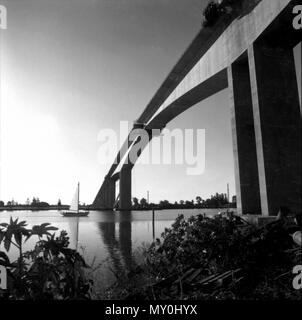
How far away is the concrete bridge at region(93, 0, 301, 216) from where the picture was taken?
9.51 metres

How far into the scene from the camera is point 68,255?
3422 millimetres

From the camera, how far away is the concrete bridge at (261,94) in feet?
31.2

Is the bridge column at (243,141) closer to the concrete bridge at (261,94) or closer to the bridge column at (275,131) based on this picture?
the concrete bridge at (261,94)

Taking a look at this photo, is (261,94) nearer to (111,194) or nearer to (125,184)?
(125,184)

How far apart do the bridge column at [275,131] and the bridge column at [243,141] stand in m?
1.59

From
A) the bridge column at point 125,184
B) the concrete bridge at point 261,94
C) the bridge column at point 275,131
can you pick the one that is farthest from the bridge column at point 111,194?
the bridge column at point 275,131

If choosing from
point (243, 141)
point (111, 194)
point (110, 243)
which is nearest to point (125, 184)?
point (111, 194)

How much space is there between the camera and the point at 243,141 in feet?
37.9

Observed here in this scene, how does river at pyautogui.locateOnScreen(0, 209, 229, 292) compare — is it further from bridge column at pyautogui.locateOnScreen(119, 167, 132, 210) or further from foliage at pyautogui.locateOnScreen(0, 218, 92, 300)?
bridge column at pyautogui.locateOnScreen(119, 167, 132, 210)

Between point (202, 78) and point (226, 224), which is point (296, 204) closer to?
point (226, 224)

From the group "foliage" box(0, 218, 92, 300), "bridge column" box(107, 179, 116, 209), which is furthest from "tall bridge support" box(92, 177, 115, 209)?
"foliage" box(0, 218, 92, 300)

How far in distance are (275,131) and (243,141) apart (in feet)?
6.42

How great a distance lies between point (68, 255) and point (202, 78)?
14430 mm
